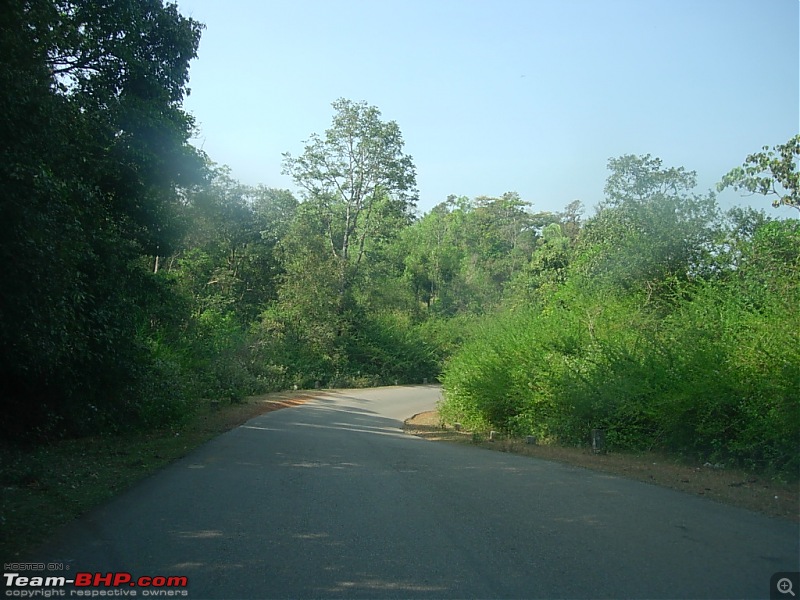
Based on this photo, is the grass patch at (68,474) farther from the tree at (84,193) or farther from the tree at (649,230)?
the tree at (649,230)

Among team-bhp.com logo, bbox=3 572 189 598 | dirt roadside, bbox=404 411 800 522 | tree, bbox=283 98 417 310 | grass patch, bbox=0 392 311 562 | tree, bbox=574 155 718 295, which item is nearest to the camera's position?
Answer: team-bhp.com logo, bbox=3 572 189 598

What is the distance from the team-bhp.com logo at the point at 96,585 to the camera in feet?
16.8

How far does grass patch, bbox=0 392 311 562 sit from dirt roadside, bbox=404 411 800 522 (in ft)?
25.9

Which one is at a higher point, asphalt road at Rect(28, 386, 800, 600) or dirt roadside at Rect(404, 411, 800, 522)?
dirt roadside at Rect(404, 411, 800, 522)

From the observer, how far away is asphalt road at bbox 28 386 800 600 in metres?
5.31

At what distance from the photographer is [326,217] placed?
52.2m

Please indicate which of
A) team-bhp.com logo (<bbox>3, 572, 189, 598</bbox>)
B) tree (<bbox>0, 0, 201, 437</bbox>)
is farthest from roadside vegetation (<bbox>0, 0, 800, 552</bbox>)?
team-bhp.com logo (<bbox>3, 572, 189, 598</bbox>)

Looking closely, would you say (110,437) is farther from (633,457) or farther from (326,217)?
(326,217)

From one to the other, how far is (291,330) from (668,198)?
30964 millimetres

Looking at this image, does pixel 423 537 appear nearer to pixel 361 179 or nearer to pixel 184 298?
pixel 184 298

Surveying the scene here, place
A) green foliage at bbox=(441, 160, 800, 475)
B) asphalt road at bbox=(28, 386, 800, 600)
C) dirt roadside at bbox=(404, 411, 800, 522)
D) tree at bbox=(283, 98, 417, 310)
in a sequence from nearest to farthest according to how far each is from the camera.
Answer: asphalt road at bbox=(28, 386, 800, 600)
dirt roadside at bbox=(404, 411, 800, 522)
green foliage at bbox=(441, 160, 800, 475)
tree at bbox=(283, 98, 417, 310)

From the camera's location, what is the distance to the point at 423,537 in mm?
6625

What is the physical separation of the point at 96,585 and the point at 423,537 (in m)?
3.05

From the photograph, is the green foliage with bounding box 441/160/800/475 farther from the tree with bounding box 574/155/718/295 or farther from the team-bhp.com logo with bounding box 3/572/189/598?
the team-bhp.com logo with bounding box 3/572/189/598
